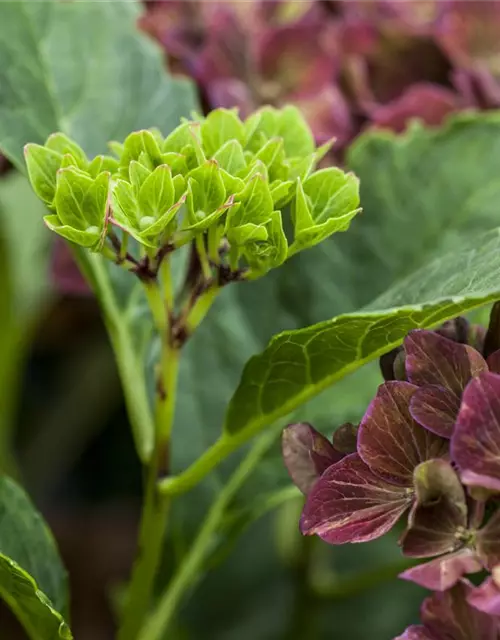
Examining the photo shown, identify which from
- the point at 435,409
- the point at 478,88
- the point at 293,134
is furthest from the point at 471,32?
the point at 435,409

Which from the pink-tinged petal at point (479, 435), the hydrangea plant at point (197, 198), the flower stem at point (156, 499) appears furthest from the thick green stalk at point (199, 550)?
the pink-tinged petal at point (479, 435)

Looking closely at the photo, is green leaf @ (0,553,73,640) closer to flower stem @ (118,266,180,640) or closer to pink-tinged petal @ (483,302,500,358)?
flower stem @ (118,266,180,640)

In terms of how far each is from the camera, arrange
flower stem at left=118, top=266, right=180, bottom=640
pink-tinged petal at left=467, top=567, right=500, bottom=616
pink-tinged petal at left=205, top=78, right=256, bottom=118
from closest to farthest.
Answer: pink-tinged petal at left=467, top=567, right=500, bottom=616
flower stem at left=118, top=266, right=180, bottom=640
pink-tinged petal at left=205, top=78, right=256, bottom=118

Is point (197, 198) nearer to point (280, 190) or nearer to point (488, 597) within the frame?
point (280, 190)

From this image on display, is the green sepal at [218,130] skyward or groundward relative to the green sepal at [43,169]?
groundward

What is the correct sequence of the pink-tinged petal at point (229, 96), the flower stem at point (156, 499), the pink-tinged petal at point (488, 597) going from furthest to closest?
1. the pink-tinged petal at point (229, 96)
2. the flower stem at point (156, 499)
3. the pink-tinged petal at point (488, 597)

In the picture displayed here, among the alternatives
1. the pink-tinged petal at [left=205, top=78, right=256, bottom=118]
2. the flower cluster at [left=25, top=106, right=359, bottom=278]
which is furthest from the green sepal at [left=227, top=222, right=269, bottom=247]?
the pink-tinged petal at [left=205, top=78, right=256, bottom=118]

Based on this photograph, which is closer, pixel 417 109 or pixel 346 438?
pixel 346 438

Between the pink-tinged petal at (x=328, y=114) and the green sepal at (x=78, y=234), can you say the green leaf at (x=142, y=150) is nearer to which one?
the green sepal at (x=78, y=234)
